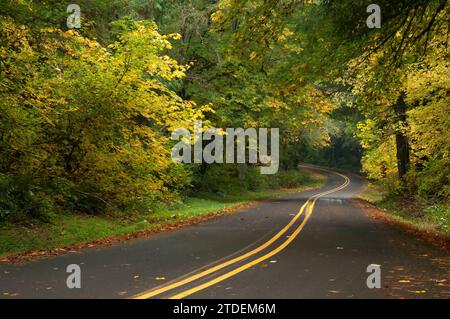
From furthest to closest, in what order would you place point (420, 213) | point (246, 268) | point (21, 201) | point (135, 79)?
1. point (420, 213)
2. point (135, 79)
3. point (21, 201)
4. point (246, 268)

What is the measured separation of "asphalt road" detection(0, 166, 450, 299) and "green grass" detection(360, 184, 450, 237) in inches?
96.4

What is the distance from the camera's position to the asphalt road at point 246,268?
23.2ft

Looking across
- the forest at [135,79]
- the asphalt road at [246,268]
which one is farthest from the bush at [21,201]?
the asphalt road at [246,268]

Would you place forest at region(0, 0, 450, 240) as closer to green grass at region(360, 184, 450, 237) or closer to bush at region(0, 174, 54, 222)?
bush at region(0, 174, 54, 222)

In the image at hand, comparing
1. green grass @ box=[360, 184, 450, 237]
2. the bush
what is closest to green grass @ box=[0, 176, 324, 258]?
the bush

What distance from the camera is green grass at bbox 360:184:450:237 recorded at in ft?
53.6

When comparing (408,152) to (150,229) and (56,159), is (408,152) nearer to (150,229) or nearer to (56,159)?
(150,229)

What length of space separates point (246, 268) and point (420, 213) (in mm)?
15466

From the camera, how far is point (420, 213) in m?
21.9

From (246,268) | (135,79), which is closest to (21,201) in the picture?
(135,79)

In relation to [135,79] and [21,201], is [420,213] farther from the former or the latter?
[21,201]

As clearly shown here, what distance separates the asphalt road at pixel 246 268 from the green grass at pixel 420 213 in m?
2.45
